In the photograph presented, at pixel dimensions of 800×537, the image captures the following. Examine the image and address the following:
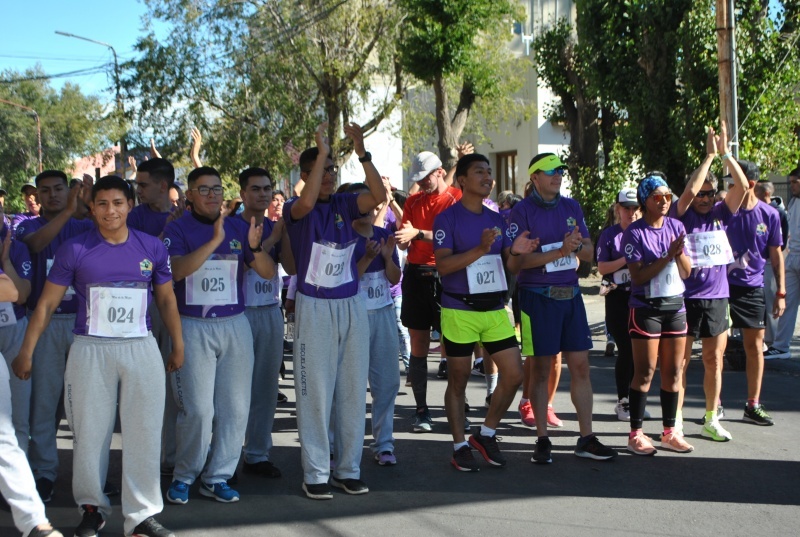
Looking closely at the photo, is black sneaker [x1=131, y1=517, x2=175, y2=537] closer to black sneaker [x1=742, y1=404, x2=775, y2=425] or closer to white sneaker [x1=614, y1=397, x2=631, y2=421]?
white sneaker [x1=614, y1=397, x2=631, y2=421]

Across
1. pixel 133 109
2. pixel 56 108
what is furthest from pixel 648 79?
pixel 56 108

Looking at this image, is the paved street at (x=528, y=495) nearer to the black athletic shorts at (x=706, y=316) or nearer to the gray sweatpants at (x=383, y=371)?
the gray sweatpants at (x=383, y=371)

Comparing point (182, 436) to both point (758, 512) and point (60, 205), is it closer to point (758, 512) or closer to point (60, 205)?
point (60, 205)

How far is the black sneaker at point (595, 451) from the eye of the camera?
21.3ft

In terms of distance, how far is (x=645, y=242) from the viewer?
666cm

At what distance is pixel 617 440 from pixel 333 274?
9.16ft

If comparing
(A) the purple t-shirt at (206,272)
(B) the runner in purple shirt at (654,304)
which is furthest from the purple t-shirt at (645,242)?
(A) the purple t-shirt at (206,272)

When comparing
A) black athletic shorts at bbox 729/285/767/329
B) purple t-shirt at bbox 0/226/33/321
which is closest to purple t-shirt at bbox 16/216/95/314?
purple t-shirt at bbox 0/226/33/321

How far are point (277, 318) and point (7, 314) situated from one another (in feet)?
5.57

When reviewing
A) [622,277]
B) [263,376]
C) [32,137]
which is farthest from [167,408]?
[32,137]

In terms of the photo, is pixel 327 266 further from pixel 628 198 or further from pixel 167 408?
pixel 628 198

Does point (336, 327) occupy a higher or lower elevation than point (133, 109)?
lower

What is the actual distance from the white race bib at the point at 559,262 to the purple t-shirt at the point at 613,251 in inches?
47.3

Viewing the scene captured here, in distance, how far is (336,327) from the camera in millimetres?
5812
